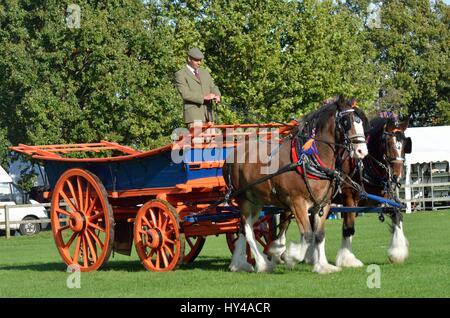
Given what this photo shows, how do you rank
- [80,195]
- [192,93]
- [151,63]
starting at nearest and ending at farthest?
[192,93] → [80,195] → [151,63]

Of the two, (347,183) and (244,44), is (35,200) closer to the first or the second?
(244,44)

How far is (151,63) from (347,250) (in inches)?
1025

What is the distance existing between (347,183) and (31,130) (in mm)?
25421

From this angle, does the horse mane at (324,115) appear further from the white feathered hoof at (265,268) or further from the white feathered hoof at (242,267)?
the white feathered hoof at (242,267)

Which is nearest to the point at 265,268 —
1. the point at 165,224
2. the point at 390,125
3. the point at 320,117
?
the point at 165,224

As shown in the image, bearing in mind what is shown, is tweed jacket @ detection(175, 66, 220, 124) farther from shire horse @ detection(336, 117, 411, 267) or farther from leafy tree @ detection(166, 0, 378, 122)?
leafy tree @ detection(166, 0, 378, 122)

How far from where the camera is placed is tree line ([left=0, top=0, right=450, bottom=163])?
37.3 metres

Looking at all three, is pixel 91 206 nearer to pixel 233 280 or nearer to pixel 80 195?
pixel 80 195

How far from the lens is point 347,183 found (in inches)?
545

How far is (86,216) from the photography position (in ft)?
49.5

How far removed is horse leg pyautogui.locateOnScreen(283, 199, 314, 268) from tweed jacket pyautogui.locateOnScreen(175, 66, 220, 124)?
2189 millimetres

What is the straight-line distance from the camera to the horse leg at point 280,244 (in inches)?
566

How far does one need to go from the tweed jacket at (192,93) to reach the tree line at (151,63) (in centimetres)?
2155

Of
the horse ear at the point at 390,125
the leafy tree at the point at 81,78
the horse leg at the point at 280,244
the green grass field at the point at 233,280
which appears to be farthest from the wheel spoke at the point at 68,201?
the leafy tree at the point at 81,78
